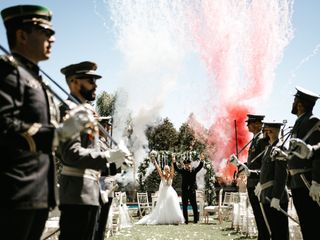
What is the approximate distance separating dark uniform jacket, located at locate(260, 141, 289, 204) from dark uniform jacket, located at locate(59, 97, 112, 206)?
345 centimetres

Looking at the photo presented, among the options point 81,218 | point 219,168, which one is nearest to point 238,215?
point 81,218

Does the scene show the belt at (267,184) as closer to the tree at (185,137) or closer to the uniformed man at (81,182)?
the uniformed man at (81,182)

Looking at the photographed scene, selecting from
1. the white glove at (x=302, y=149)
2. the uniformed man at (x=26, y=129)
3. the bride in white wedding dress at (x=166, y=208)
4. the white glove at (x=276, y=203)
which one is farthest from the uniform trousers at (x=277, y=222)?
the bride in white wedding dress at (x=166, y=208)

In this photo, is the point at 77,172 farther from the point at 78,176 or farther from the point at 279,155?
the point at 279,155

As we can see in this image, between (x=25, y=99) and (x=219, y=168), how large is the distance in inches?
1693

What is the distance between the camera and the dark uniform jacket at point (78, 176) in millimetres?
4133

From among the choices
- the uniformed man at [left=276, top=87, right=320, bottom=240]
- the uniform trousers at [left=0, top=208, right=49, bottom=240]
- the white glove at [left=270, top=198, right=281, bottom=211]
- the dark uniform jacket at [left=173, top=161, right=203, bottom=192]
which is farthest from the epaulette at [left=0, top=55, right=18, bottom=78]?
the dark uniform jacket at [left=173, top=161, right=203, bottom=192]

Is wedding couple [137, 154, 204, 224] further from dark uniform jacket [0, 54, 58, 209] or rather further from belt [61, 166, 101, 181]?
dark uniform jacket [0, 54, 58, 209]

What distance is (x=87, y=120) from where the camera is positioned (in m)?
2.73

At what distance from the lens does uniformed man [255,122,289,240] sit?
6.96 m

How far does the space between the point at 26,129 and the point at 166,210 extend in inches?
652

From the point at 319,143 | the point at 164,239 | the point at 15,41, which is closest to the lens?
the point at 15,41

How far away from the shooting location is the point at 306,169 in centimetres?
609

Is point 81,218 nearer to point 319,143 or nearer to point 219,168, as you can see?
point 319,143
